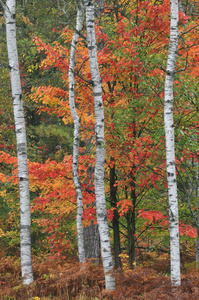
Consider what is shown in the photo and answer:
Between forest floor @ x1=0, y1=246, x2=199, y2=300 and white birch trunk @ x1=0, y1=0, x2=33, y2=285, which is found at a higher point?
white birch trunk @ x1=0, y1=0, x2=33, y2=285

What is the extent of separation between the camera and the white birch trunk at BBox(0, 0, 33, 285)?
6.63 m

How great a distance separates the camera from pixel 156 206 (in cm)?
924

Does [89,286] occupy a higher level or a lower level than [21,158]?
lower

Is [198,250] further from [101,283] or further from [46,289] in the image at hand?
[46,289]

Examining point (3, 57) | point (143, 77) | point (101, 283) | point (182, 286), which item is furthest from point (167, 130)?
point (3, 57)

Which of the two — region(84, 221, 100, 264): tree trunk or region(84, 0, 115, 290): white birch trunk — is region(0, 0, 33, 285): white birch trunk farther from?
region(84, 221, 100, 264): tree trunk

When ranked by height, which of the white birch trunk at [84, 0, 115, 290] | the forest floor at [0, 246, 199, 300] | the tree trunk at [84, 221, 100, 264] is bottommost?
the tree trunk at [84, 221, 100, 264]

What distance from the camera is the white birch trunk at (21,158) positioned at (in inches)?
261

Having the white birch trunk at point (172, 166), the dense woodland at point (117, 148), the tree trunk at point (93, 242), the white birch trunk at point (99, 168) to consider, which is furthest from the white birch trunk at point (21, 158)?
the tree trunk at point (93, 242)

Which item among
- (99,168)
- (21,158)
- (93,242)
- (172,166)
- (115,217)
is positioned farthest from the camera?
(93,242)

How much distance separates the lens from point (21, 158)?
6.80 meters

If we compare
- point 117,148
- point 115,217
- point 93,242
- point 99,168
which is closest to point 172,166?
point 99,168

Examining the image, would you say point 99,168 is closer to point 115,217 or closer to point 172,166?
point 172,166

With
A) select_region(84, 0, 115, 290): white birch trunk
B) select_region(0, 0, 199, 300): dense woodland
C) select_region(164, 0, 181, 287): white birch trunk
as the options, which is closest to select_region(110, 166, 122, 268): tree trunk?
select_region(0, 0, 199, 300): dense woodland
